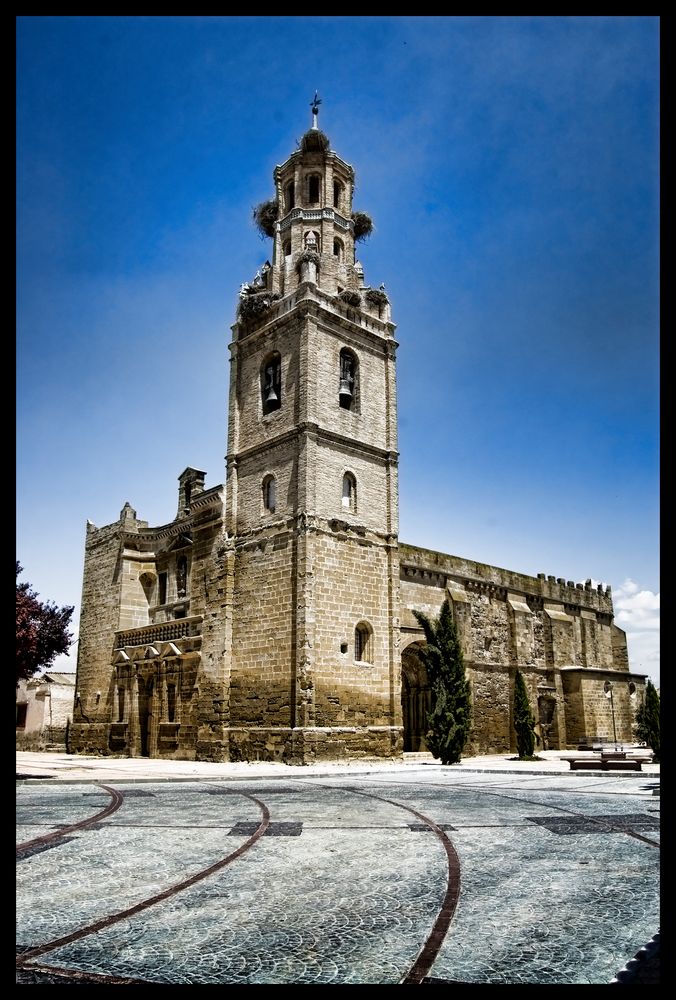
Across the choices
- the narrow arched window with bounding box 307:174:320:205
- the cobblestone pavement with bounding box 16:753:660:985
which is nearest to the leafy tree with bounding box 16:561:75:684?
the cobblestone pavement with bounding box 16:753:660:985

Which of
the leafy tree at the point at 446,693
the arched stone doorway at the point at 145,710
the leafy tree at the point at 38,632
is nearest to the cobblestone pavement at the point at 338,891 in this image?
the leafy tree at the point at 38,632

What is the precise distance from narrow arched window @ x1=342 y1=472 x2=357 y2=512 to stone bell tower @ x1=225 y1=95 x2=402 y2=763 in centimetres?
7

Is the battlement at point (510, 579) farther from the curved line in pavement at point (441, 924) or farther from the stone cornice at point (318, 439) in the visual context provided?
the curved line in pavement at point (441, 924)

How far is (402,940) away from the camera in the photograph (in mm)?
4566

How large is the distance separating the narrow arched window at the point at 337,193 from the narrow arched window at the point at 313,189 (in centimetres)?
70

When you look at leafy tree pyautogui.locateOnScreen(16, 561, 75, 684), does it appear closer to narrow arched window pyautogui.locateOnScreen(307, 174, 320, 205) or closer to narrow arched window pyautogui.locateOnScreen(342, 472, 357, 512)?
narrow arched window pyautogui.locateOnScreen(342, 472, 357, 512)

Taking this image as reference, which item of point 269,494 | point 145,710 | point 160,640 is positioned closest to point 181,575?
point 160,640

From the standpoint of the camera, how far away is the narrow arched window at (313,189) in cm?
2777

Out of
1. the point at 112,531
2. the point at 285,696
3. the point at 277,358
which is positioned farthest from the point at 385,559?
the point at 112,531

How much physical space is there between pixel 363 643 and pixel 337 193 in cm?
1667

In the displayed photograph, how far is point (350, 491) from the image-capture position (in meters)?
24.3

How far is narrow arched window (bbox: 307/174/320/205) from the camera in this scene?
27.8m

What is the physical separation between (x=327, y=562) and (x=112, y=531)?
13.2 metres
